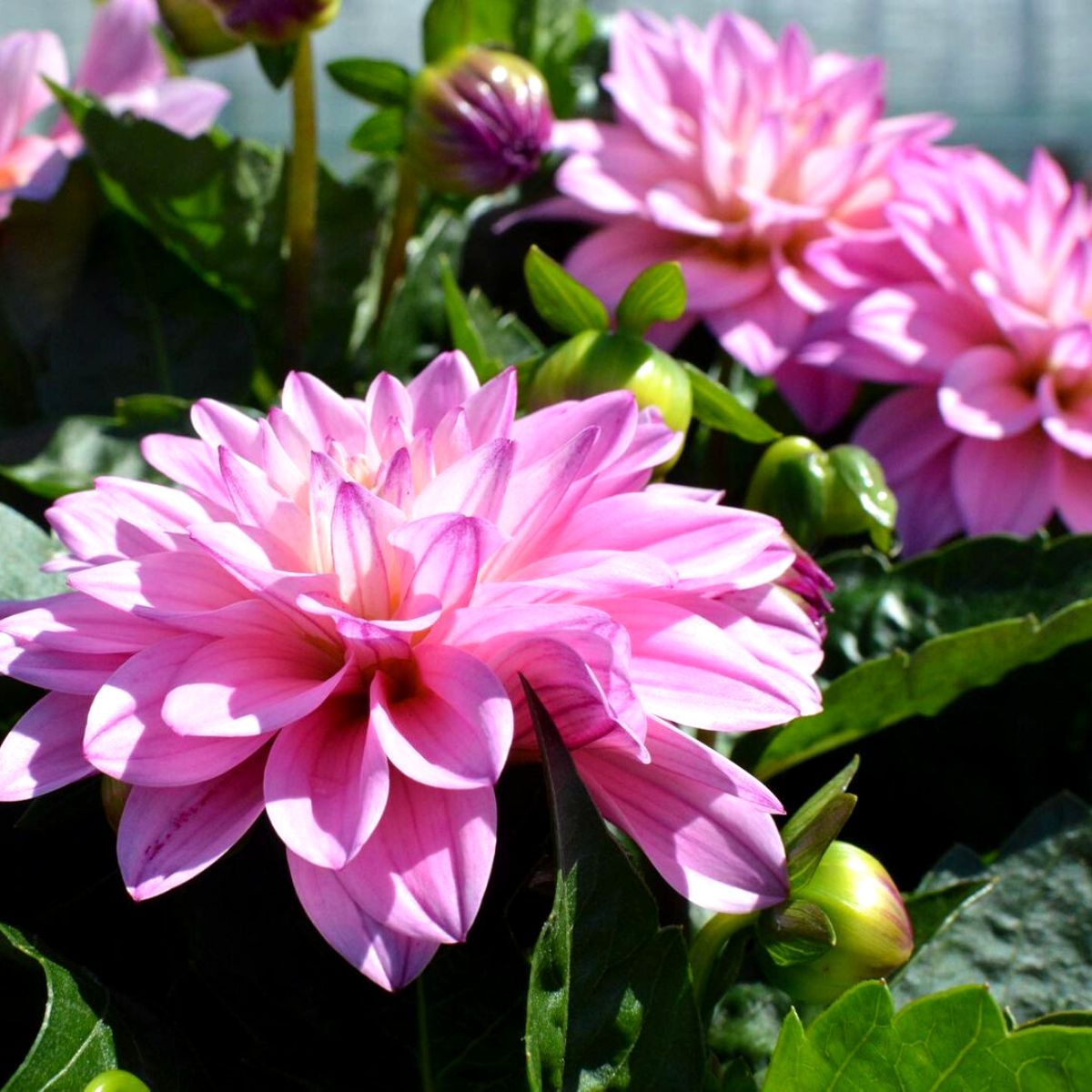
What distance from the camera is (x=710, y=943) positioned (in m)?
0.29

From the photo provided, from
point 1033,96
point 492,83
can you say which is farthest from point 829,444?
point 1033,96

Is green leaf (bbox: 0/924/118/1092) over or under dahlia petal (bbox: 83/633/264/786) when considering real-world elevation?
under

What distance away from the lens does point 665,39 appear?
1.72 ft

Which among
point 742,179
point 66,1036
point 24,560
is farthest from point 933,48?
point 66,1036

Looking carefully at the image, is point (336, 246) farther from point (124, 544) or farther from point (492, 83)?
point (124, 544)

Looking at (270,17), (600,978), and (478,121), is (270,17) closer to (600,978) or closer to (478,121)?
(478,121)

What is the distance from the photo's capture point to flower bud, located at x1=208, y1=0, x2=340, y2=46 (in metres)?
0.40

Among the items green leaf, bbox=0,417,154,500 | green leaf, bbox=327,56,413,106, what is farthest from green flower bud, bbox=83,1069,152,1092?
green leaf, bbox=327,56,413,106

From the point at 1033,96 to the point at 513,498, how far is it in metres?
1.16

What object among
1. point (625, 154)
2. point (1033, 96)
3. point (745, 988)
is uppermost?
point (625, 154)

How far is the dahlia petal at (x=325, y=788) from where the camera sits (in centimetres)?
22

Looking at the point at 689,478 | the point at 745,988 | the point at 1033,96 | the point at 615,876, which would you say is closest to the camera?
the point at 615,876

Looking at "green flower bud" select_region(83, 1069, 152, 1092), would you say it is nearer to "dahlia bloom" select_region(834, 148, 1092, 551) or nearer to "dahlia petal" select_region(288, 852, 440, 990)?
"dahlia petal" select_region(288, 852, 440, 990)

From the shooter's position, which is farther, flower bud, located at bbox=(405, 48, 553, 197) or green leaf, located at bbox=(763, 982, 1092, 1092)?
flower bud, located at bbox=(405, 48, 553, 197)
